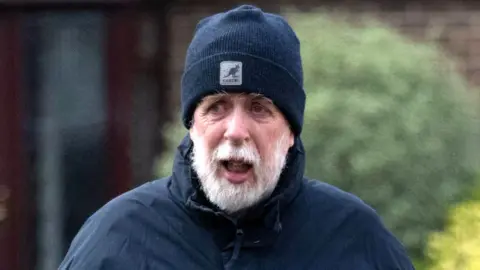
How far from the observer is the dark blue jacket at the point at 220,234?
104 inches

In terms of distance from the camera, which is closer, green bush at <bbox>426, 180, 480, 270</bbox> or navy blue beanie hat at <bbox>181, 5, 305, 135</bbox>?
navy blue beanie hat at <bbox>181, 5, 305, 135</bbox>

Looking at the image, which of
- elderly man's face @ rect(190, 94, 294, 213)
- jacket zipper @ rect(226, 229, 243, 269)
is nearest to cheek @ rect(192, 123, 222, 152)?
elderly man's face @ rect(190, 94, 294, 213)

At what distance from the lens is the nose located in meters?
2.59

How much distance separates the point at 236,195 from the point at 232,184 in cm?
3

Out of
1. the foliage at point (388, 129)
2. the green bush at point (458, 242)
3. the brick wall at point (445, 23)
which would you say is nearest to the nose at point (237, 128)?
the green bush at point (458, 242)

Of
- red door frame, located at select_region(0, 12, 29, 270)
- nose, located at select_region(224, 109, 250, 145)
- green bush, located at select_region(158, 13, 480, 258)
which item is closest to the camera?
nose, located at select_region(224, 109, 250, 145)

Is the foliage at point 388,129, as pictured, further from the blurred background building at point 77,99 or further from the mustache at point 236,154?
the mustache at point 236,154

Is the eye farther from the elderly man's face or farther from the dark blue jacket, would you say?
the dark blue jacket

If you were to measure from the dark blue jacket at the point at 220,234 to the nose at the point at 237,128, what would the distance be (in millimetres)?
175

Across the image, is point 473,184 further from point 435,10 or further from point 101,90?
point 101,90

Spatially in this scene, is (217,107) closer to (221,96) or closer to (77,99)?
→ (221,96)

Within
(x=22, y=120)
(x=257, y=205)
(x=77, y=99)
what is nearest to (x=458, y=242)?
(x=257, y=205)

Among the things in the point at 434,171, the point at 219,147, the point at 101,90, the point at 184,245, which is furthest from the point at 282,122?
the point at 101,90

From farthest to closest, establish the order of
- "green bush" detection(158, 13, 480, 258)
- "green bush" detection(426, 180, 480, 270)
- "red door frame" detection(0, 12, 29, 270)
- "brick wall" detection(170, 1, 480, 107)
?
"brick wall" detection(170, 1, 480, 107) < "red door frame" detection(0, 12, 29, 270) < "green bush" detection(158, 13, 480, 258) < "green bush" detection(426, 180, 480, 270)
